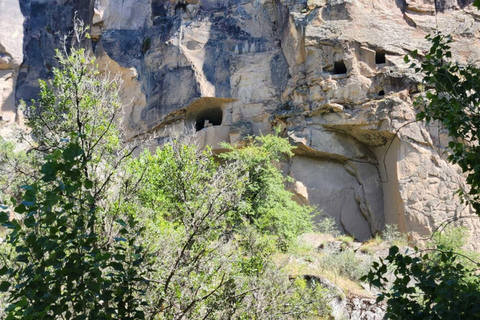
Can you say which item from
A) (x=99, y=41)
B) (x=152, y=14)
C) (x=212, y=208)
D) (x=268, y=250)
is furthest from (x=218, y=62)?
(x=212, y=208)

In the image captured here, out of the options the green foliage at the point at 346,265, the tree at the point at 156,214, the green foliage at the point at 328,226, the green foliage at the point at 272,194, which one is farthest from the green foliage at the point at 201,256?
the green foliage at the point at 328,226

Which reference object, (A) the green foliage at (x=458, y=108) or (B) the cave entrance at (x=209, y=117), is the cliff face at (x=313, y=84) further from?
(A) the green foliage at (x=458, y=108)

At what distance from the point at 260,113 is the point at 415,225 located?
617cm

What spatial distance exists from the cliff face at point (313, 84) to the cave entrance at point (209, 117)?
0.06 m

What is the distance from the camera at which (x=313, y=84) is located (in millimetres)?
14414

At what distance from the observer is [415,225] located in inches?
493

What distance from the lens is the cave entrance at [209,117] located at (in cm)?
1683

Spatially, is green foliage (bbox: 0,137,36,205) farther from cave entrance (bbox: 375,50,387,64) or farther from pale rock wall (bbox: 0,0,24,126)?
cave entrance (bbox: 375,50,387,64)

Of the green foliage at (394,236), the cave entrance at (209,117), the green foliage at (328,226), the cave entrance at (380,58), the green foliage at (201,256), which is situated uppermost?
the cave entrance at (380,58)

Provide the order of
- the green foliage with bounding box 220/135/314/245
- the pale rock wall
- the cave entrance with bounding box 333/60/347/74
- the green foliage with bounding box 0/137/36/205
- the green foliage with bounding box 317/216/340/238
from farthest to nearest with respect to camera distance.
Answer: the pale rock wall, the cave entrance with bounding box 333/60/347/74, the green foliage with bounding box 317/216/340/238, the green foliage with bounding box 220/135/314/245, the green foliage with bounding box 0/137/36/205

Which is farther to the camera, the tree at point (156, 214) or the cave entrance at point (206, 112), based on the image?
the cave entrance at point (206, 112)

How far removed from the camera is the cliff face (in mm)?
13195

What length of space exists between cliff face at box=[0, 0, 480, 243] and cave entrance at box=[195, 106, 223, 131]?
6 centimetres

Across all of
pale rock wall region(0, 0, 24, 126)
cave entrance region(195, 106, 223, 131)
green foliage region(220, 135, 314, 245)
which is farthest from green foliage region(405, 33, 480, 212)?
pale rock wall region(0, 0, 24, 126)
